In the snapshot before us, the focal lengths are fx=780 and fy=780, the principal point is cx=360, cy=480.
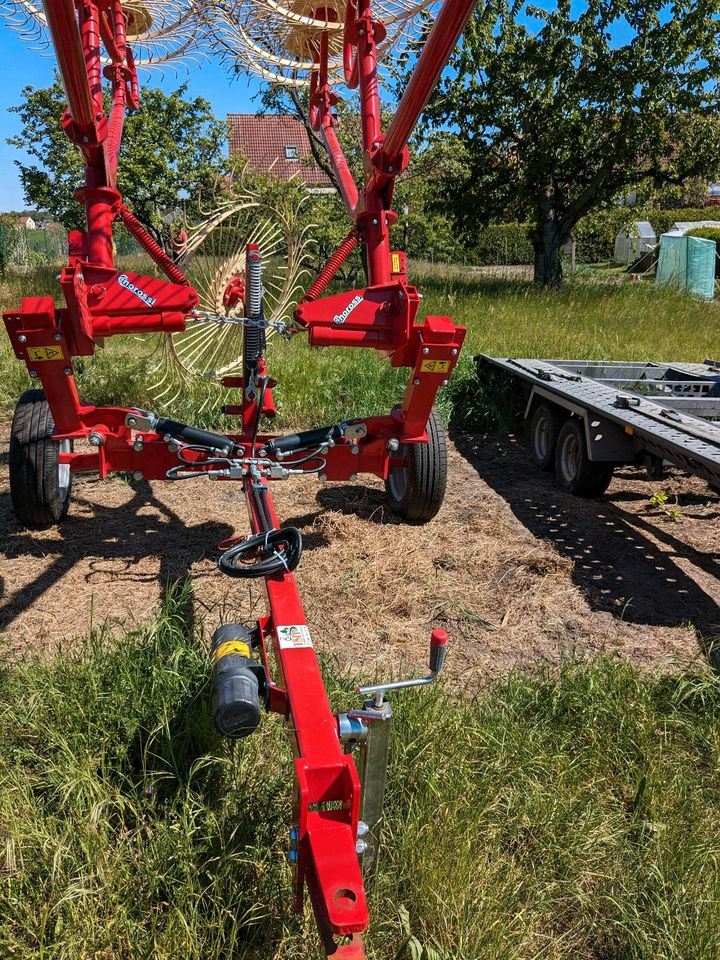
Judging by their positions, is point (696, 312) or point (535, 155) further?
point (535, 155)

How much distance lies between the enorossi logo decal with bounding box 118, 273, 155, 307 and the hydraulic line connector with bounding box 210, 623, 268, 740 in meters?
1.96

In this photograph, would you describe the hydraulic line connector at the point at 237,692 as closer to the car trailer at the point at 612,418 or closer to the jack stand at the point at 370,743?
the jack stand at the point at 370,743

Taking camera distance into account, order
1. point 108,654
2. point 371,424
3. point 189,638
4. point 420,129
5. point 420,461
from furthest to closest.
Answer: point 420,129 → point 420,461 → point 371,424 → point 189,638 → point 108,654

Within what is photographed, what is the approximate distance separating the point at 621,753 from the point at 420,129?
1537cm

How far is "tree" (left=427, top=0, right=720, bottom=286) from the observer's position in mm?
14742

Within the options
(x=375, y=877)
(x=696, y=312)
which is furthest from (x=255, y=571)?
(x=696, y=312)

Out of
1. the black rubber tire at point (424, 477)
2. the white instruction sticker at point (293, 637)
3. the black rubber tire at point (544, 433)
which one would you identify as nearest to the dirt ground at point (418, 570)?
the black rubber tire at point (424, 477)

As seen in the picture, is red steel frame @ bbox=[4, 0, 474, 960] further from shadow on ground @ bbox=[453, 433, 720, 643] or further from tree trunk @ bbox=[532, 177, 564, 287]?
tree trunk @ bbox=[532, 177, 564, 287]

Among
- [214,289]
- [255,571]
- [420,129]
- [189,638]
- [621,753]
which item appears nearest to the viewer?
[255,571]

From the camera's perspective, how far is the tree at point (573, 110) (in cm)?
1474

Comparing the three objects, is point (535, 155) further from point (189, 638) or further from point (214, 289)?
point (189, 638)

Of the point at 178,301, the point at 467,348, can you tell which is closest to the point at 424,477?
the point at 178,301

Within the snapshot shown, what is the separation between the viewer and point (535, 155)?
635 inches

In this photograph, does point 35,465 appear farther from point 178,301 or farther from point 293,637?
point 293,637
